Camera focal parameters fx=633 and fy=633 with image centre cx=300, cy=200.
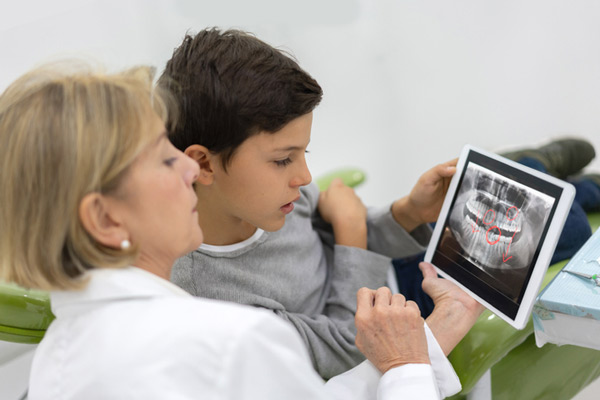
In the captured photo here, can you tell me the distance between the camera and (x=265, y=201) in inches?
44.4

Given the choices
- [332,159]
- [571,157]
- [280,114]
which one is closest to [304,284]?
[280,114]

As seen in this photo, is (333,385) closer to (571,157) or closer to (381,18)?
(571,157)

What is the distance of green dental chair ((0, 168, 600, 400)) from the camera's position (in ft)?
3.64

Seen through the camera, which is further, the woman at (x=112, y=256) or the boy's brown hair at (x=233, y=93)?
the boy's brown hair at (x=233, y=93)

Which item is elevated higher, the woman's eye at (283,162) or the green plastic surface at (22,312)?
the woman's eye at (283,162)

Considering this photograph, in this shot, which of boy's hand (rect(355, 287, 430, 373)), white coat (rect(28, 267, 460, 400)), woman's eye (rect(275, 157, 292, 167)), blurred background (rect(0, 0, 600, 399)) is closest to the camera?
white coat (rect(28, 267, 460, 400))

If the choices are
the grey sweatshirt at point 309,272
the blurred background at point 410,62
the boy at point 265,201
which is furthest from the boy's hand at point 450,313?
the blurred background at point 410,62

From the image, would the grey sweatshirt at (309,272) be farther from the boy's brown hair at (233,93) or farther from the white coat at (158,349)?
the white coat at (158,349)

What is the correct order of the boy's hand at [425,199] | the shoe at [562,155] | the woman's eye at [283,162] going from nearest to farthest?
the woman's eye at [283,162] → the boy's hand at [425,199] → the shoe at [562,155]

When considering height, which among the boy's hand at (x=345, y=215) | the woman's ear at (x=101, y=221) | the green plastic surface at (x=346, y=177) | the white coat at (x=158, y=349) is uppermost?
the woman's ear at (x=101, y=221)

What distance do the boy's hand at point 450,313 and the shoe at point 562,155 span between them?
0.63 m

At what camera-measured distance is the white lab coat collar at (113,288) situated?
742mm

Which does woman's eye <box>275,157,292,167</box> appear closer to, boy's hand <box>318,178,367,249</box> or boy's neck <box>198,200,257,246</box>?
boy's neck <box>198,200,257,246</box>

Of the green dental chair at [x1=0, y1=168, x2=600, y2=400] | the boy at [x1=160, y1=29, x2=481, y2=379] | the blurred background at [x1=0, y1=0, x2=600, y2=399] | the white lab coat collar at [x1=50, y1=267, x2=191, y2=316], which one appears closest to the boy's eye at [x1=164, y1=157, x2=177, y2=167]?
the white lab coat collar at [x1=50, y1=267, x2=191, y2=316]
